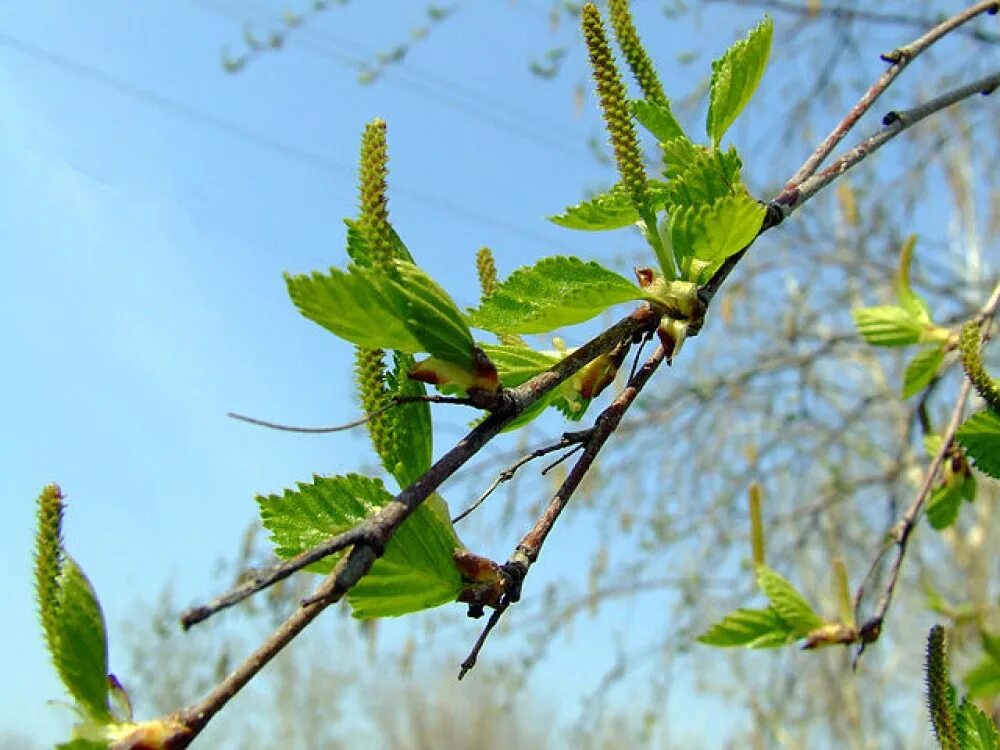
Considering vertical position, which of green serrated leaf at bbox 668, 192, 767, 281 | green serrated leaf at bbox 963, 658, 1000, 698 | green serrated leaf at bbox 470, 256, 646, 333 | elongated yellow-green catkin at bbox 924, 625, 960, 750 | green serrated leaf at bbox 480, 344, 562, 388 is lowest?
green serrated leaf at bbox 963, 658, 1000, 698

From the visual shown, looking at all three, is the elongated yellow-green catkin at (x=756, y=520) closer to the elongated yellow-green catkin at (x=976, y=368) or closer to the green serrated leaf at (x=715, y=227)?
the elongated yellow-green catkin at (x=976, y=368)

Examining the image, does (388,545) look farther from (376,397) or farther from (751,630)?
(751,630)

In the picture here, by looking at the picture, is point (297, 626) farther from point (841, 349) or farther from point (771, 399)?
point (841, 349)

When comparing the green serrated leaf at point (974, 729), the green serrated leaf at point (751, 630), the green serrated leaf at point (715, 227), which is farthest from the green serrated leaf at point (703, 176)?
the green serrated leaf at point (751, 630)

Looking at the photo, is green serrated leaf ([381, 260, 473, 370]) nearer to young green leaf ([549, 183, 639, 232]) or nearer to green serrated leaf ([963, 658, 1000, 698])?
young green leaf ([549, 183, 639, 232])

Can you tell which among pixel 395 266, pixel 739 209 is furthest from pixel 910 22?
pixel 395 266

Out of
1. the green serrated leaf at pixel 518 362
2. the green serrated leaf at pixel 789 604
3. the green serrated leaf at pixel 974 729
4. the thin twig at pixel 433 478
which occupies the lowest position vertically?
the green serrated leaf at pixel 974 729

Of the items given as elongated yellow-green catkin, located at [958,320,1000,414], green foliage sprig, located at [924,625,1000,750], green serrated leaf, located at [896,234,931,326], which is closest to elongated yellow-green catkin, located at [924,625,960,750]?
green foliage sprig, located at [924,625,1000,750]
